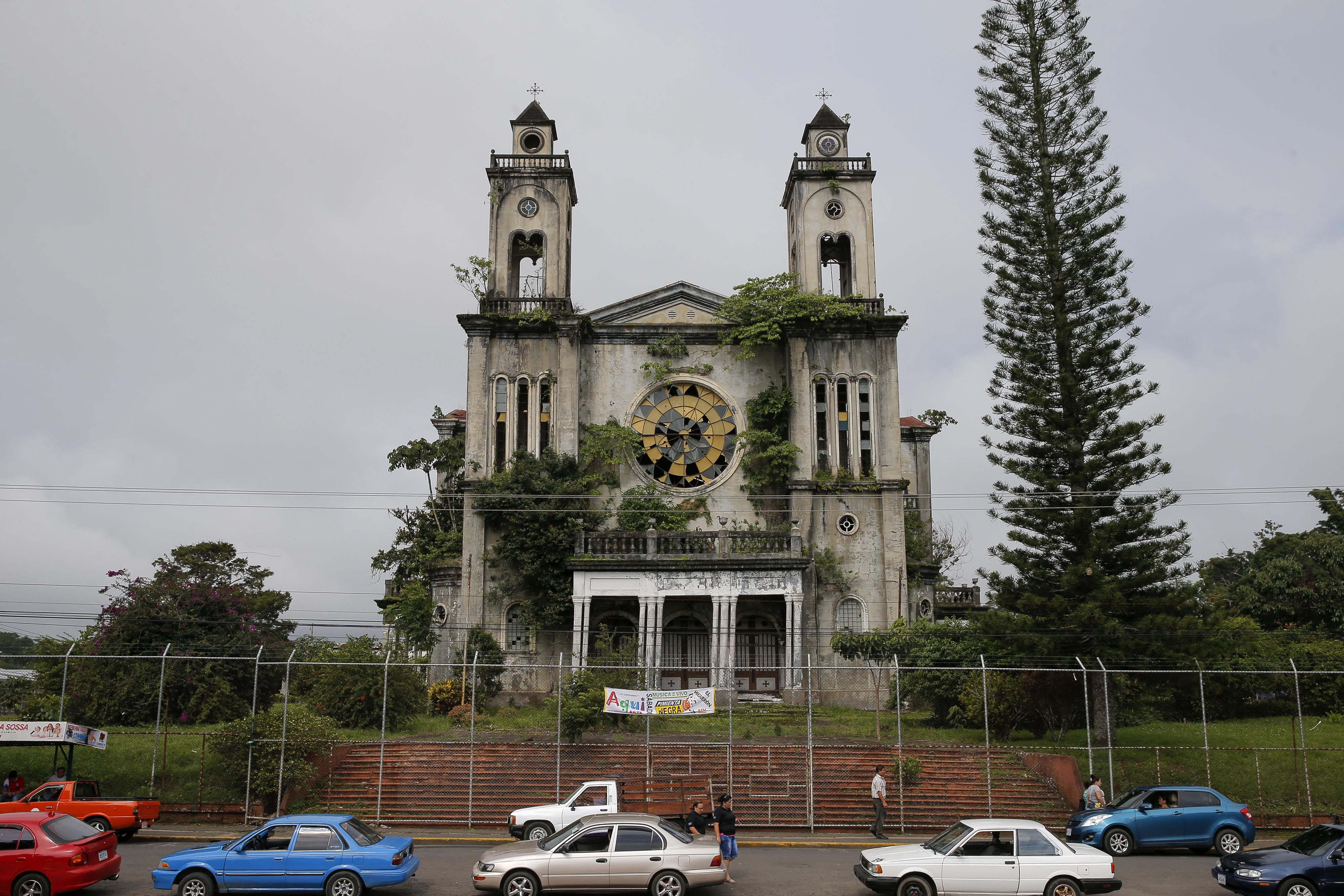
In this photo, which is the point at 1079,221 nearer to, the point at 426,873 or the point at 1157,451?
the point at 1157,451

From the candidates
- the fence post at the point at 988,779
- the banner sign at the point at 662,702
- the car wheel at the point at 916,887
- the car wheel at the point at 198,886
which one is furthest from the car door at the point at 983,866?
the car wheel at the point at 198,886

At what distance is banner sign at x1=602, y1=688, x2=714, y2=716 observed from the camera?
20.7m

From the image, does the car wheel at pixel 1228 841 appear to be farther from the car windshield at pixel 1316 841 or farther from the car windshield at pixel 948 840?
the car windshield at pixel 948 840

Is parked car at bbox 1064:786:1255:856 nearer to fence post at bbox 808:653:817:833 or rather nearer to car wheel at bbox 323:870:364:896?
fence post at bbox 808:653:817:833

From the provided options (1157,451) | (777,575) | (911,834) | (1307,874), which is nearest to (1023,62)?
(1157,451)

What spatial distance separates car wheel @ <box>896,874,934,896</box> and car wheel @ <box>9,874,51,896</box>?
1086 centimetres

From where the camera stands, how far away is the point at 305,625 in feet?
87.4

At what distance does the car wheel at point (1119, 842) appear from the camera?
1800 cm

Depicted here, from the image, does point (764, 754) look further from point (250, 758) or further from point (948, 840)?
point (250, 758)

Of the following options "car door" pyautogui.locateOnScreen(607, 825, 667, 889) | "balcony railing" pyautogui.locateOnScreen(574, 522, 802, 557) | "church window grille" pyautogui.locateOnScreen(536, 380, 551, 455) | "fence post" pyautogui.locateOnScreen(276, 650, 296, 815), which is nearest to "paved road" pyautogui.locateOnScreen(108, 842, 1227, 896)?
"car door" pyautogui.locateOnScreen(607, 825, 667, 889)

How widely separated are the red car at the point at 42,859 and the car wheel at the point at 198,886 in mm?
1430

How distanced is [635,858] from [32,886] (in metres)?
7.79

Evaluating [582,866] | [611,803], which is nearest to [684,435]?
[611,803]

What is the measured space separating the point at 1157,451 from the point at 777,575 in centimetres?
1085
